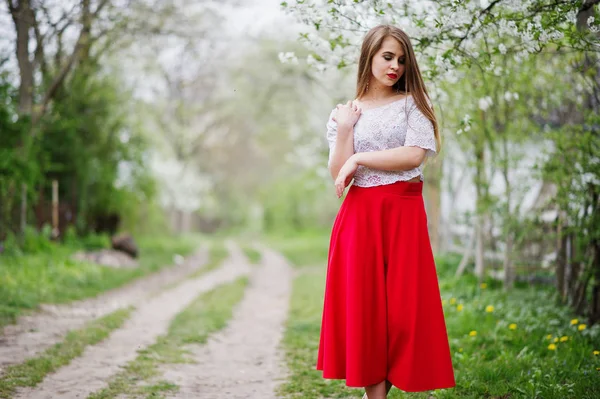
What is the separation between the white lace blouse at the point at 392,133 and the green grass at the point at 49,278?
4595 mm

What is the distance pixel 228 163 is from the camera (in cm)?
3631

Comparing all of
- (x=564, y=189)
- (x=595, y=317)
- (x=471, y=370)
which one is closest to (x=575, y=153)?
(x=564, y=189)

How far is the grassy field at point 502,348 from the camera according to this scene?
3715 millimetres

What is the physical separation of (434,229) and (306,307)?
5368mm

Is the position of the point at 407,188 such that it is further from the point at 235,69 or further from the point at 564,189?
the point at 235,69

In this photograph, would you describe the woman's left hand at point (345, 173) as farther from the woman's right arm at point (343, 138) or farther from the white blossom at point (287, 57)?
the white blossom at point (287, 57)

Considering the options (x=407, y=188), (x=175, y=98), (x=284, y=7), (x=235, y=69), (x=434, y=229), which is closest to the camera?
(x=407, y=188)

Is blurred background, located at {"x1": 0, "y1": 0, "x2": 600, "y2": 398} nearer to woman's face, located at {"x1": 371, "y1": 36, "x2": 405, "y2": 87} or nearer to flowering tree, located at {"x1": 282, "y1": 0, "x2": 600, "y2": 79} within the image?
flowering tree, located at {"x1": 282, "y1": 0, "x2": 600, "y2": 79}

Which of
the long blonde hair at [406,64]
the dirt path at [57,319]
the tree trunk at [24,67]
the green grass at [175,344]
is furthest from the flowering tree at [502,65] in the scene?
the tree trunk at [24,67]

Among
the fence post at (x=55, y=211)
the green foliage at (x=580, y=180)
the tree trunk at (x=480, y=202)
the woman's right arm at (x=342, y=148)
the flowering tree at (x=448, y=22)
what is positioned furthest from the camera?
the fence post at (x=55, y=211)

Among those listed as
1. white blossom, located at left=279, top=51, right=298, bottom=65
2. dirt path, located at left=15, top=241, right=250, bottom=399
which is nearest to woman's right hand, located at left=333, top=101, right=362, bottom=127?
white blossom, located at left=279, top=51, right=298, bottom=65

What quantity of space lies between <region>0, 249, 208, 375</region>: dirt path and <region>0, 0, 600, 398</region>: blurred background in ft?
1.17

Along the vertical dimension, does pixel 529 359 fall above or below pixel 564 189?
below

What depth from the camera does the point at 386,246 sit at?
2902 mm
